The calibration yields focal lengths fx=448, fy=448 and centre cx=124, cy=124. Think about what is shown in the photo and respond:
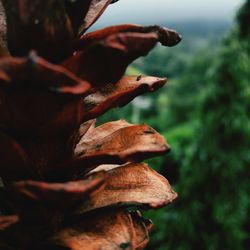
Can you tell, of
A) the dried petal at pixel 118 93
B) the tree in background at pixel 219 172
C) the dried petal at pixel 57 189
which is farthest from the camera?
the tree in background at pixel 219 172

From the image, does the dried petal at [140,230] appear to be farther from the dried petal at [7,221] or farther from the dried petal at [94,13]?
the dried petal at [94,13]

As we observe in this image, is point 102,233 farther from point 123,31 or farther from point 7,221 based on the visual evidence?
point 123,31

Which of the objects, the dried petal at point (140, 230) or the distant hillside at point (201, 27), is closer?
the dried petal at point (140, 230)

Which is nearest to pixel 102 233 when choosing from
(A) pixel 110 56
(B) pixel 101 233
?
(B) pixel 101 233

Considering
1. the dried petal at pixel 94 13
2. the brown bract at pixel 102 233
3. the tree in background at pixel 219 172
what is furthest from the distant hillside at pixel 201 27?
the brown bract at pixel 102 233

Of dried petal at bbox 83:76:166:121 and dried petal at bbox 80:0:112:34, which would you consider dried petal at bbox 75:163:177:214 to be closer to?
dried petal at bbox 83:76:166:121

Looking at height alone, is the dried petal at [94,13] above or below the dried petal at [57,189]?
above

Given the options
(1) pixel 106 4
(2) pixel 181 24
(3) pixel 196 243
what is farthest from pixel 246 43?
(2) pixel 181 24
